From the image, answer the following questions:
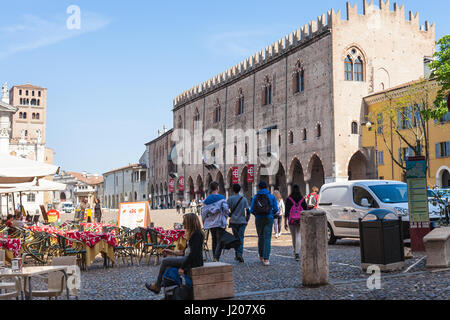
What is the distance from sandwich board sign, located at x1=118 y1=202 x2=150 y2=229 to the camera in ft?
47.0

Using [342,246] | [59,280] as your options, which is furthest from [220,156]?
[59,280]

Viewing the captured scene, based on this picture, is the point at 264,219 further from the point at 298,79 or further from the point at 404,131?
the point at 298,79

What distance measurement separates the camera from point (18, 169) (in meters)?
11.6

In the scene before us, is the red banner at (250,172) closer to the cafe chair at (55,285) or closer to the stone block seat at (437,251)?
the stone block seat at (437,251)

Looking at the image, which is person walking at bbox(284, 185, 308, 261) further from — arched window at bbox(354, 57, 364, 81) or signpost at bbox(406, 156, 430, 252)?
arched window at bbox(354, 57, 364, 81)

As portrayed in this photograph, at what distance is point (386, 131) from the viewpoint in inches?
1347

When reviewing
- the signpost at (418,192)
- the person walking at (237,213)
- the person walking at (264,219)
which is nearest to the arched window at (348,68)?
the signpost at (418,192)

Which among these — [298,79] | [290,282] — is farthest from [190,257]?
[298,79]

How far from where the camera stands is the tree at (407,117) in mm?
31094

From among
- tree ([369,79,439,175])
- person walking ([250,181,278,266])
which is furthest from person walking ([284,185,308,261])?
tree ([369,79,439,175])

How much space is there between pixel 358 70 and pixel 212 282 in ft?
110
